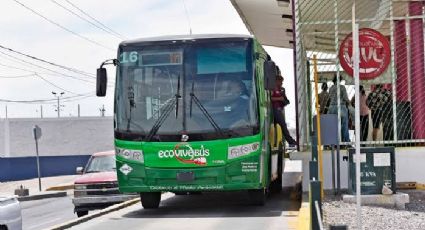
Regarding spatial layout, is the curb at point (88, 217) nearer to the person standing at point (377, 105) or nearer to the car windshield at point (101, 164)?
the car windshield at point (101, 164)

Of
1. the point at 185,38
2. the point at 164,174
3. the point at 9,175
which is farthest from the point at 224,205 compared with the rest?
the point at 9,175

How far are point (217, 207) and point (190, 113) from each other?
253 centimetres

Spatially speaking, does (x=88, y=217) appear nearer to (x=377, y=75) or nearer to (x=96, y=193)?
(x=96, y=193)

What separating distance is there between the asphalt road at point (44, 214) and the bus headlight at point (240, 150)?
6.36 meters

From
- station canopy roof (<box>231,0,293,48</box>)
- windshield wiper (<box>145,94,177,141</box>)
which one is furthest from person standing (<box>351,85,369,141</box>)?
station canopy roof (<box>231,0,293,48</box>)

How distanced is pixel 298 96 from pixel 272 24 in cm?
1255

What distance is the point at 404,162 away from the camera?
17.0m

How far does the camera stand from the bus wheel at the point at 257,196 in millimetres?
14688

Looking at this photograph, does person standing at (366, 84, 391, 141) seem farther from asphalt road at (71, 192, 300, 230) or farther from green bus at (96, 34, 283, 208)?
green bus at (96, 34, 283, 208)

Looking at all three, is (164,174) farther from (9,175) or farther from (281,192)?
(9,175)

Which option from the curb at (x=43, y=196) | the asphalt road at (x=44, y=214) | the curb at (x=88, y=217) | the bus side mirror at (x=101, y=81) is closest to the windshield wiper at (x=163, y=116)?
the bus side mirror at (x=101, y=81)

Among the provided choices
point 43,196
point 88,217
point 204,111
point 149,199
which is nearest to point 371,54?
point 204,111

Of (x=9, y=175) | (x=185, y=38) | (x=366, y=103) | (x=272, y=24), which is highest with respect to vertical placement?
(x=272, y=24)

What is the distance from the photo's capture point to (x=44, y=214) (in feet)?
74.2
